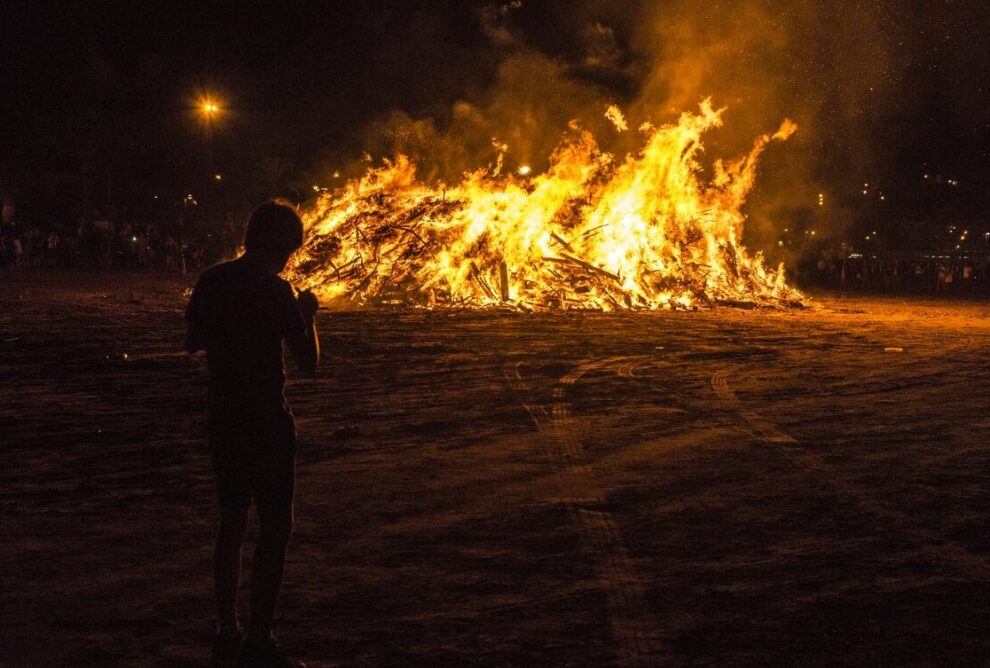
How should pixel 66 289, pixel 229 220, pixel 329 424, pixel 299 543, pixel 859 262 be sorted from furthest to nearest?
pixel 229 220, pixel 859 262, pixel 66 289, pixel 329 424, pixel 299 543

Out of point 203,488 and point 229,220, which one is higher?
point 229,220

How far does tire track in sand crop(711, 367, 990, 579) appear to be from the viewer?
505 centimetres

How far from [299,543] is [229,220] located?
43.9 m

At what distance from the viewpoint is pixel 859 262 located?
3906cm

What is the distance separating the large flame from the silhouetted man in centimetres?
1971

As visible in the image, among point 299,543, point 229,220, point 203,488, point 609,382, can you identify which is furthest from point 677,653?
point 229,220

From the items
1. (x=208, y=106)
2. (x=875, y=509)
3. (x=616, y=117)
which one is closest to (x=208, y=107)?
(x=208, y=106)

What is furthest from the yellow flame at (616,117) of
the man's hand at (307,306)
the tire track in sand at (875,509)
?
the man's hand at (307,306)

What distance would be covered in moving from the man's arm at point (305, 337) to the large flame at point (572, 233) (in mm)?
19622

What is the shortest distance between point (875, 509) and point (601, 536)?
1.90 meters

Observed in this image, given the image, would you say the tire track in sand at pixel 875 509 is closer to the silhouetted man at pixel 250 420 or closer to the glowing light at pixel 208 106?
the silhouetted man at pixel 250 420

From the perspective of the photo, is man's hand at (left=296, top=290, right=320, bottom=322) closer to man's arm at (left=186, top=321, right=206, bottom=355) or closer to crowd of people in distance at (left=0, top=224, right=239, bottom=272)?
man's arm at (left=186, top=321, right=206, bottom=355)

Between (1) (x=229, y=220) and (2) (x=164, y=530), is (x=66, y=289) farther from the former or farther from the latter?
(2) (x=164, y=530)

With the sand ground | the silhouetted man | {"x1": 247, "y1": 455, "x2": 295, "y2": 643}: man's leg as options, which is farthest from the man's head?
the sand ground
